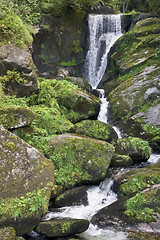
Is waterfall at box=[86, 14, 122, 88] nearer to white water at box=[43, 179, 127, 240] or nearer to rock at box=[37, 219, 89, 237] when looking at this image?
white water at box=[43, 179, 127, 240]

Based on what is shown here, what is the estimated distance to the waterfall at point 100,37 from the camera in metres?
16.2

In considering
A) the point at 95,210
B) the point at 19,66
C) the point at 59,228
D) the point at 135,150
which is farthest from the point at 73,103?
the point at 59,228

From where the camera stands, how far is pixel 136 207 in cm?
546

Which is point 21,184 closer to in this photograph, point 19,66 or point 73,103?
point 19,66

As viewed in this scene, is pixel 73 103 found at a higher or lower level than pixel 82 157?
higher

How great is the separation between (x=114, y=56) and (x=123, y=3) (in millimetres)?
11216

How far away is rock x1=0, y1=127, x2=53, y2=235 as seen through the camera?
13.9ft

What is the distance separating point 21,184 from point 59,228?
1.25 m

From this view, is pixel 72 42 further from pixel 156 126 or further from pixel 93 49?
pixel 156 126

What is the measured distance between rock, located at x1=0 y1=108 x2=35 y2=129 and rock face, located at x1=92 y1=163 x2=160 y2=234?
3.31 metres

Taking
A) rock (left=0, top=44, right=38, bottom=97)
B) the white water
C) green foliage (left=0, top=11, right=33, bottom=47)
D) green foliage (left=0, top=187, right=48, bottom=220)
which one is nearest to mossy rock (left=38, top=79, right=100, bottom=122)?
rock (left=0, top=44, right=38, bottom=97)

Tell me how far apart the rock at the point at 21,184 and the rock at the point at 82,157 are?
1.45m

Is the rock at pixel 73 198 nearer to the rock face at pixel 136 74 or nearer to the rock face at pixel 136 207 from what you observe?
the rock face at pixel 136 207

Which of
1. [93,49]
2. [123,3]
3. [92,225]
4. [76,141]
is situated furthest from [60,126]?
[123,3]
